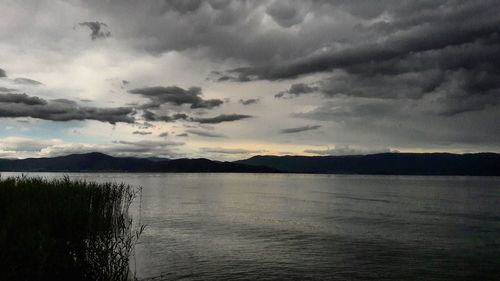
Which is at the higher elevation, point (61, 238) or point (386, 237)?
point (61, 238)

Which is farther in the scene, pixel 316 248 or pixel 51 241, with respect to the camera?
pixel 316 248

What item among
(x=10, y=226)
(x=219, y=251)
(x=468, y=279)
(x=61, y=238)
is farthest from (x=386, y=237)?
(x=10, y=226)

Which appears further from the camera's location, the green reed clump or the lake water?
the lake water

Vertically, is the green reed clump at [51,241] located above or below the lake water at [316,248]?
above

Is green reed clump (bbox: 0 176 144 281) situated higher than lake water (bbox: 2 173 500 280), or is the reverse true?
green reed clump (bbox: 0 176 144 281)

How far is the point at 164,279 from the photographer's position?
24.2 meters

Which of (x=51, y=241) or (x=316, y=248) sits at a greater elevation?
(x=51, y=241)

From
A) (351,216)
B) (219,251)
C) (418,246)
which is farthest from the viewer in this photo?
(351,216)

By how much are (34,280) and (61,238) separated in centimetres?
260

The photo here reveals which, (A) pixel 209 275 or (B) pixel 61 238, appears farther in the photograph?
(A) pixel 209 275

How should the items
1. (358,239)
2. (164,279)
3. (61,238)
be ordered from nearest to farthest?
(61,238), (164,279), (358,239)

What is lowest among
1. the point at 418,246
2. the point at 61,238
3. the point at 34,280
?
the point at 418,246

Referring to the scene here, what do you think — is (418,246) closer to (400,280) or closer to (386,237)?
(386,237)

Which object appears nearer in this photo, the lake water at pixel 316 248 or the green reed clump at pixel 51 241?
the green reed clump at pixel 51 241
